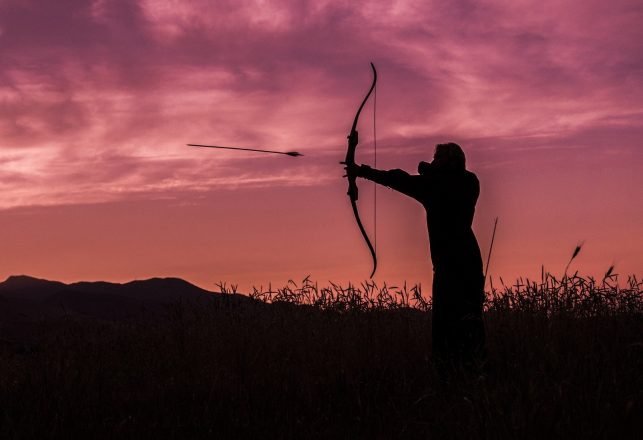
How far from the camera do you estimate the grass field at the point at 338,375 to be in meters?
5.73

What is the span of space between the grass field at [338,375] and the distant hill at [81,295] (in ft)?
34.9

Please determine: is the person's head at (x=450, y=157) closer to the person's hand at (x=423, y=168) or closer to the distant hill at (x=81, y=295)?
the person's hand at (x=423, y=168)

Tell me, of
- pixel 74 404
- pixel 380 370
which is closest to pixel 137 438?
pixel 74 404

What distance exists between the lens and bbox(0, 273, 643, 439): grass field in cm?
573

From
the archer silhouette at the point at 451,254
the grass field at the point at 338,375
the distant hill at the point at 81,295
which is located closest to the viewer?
the grass field at the point at 338,375

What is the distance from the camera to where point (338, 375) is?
7.47 metres

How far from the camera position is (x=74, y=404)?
7070 millimetres

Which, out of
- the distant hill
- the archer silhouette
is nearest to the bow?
the archer silhouette

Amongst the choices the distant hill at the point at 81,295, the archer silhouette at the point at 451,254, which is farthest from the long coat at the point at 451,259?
the distant hill at the point at 81,295

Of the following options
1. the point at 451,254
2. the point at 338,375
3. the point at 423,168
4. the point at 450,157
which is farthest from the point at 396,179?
the point at 338,375

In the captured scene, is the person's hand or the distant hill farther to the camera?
the distant hill

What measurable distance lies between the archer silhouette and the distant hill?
14226 mm

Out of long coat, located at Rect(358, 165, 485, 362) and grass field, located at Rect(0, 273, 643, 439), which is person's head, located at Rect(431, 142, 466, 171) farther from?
grass field, located at Rect(0, 273, 643, 439)

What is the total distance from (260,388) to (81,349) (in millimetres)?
3630
